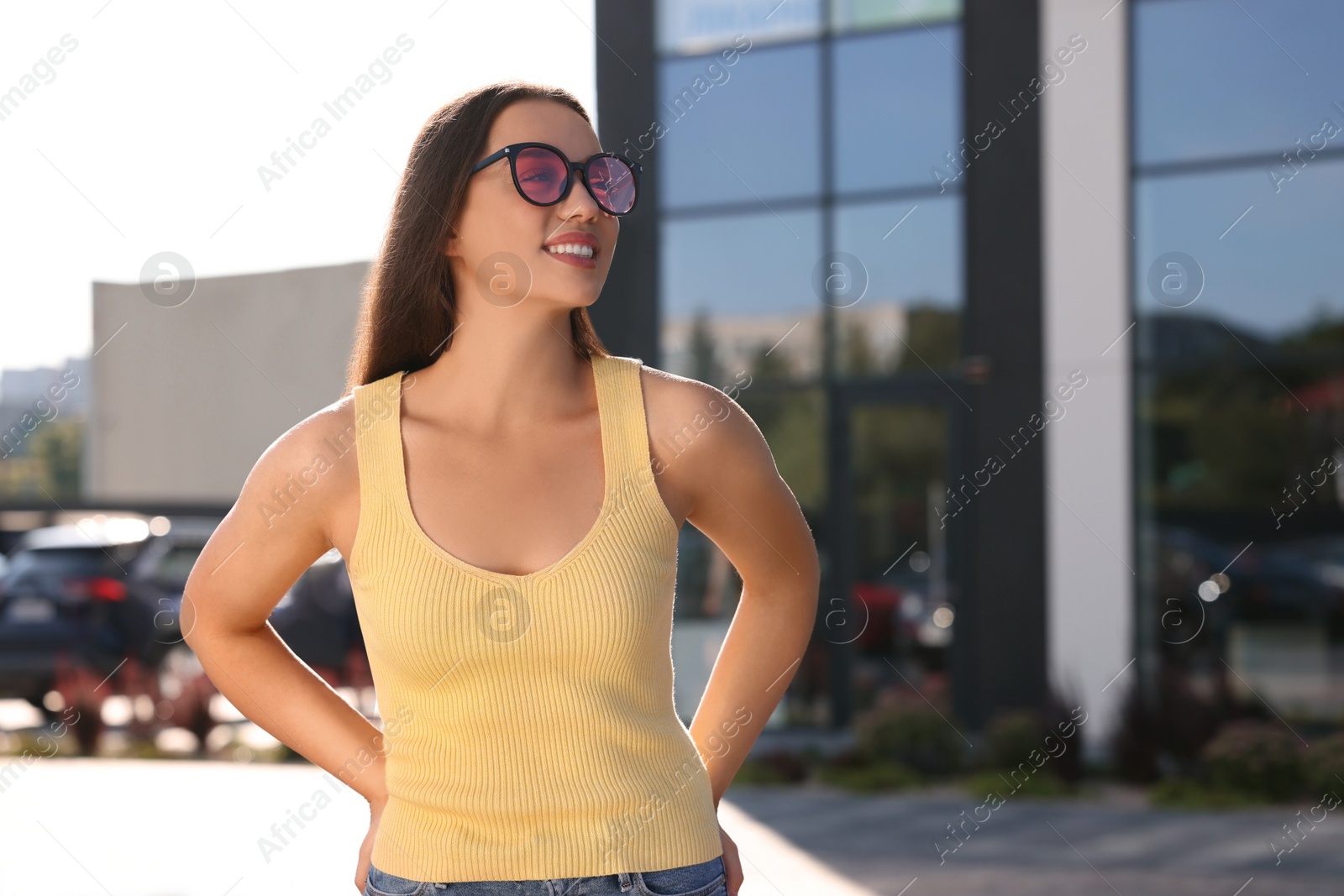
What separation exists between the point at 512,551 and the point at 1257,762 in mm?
6782

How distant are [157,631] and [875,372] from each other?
18.5ft

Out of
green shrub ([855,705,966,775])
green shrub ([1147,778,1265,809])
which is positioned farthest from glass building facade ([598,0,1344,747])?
green shrub ([855,705,966,775])

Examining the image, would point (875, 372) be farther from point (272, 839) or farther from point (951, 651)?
point (272, 839)

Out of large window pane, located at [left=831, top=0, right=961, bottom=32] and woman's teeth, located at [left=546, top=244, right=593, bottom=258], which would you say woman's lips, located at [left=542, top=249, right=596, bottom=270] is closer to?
woman's teeth, located at [left=546, top=244, right=593, bottom=258]

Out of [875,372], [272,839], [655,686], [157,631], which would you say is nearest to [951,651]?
[875,372]

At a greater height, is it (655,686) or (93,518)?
(655,686)

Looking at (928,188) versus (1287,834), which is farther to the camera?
(928,188)

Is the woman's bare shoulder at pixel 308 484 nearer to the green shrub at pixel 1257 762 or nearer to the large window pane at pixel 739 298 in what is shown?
the green shrub at pixel 1257 762

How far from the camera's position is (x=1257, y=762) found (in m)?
7.42

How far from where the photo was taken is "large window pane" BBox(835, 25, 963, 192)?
9.30 metres

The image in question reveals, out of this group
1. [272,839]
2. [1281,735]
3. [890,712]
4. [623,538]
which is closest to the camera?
[623,538]

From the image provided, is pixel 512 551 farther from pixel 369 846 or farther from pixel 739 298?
pixel 739 298

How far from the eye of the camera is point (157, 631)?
9961mm

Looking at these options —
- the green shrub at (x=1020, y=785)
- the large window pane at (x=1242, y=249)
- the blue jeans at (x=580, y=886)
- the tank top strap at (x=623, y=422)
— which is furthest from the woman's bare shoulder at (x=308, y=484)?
the large window pane at (x=1242, y=249)
